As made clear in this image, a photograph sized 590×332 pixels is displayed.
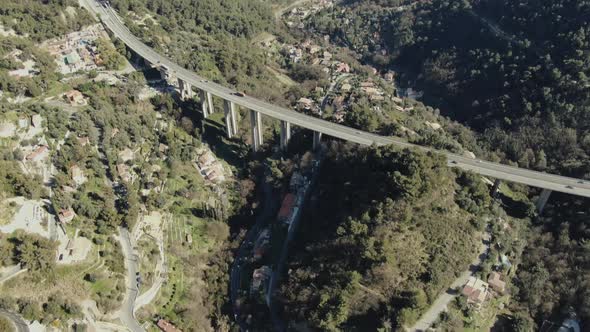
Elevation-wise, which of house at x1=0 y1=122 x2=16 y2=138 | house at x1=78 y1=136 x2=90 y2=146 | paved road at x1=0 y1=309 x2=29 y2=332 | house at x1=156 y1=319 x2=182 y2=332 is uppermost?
house at x1=0 y1=122 x2=16 y2=138

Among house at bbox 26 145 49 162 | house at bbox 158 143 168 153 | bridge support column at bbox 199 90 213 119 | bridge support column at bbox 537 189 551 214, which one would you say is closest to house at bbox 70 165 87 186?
house at bbox 26 145 49 162

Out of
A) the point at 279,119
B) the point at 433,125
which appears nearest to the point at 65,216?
the point at 279,119

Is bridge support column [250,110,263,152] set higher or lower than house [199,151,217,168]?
higher

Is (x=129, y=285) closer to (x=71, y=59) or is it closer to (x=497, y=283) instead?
(x=497, y=283)

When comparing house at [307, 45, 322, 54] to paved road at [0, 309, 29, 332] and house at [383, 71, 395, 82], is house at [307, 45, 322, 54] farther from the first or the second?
paved road at [0, 309, 29, 332]

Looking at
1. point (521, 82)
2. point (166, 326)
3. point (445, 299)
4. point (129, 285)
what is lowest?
point (166, 326)

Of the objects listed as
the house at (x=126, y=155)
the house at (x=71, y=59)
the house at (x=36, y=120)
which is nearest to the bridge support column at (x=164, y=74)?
the house at (x=71, y=59)
